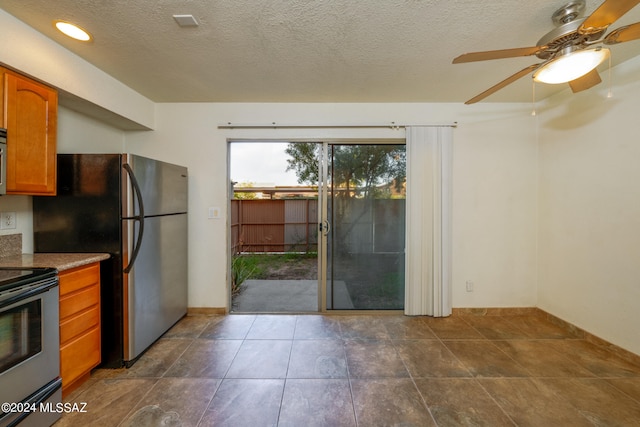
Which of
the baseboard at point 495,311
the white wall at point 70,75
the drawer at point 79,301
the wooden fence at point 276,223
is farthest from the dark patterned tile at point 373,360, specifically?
the wooden fence at point 276,223

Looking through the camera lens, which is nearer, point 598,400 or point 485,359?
point 598,400

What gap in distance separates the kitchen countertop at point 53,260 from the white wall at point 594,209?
4.24 meters

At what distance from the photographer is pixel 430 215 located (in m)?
3.02

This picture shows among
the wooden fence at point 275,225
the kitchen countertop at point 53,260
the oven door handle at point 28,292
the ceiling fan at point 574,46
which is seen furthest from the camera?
the wooden fence at point 275,225

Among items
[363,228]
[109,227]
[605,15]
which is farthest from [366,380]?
[605,15]

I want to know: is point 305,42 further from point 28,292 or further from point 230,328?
point 230,328

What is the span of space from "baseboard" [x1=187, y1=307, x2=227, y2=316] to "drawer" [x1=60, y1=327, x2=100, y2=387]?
1.08 metres

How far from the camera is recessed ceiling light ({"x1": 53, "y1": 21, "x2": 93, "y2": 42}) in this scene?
174cm

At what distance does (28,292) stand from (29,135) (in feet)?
3.47

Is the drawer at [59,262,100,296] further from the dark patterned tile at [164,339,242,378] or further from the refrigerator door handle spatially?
the dark patterned tile at [164,339,242,378]

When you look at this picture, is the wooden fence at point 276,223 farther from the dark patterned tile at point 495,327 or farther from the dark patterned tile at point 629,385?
the dark patterned tile at point 629,385

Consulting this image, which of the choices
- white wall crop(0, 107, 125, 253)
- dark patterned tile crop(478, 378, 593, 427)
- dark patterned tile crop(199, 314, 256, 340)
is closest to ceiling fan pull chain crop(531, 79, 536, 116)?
dark patterned tile crop(478, 378, 593, 427)

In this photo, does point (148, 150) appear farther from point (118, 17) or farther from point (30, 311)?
point (30, 311)

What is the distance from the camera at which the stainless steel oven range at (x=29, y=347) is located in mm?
1357
